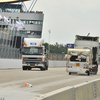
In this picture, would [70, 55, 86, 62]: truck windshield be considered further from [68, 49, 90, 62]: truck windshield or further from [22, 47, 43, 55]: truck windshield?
[22, 47, 43, 55]: truck windshield

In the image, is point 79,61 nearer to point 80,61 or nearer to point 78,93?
point 80,61

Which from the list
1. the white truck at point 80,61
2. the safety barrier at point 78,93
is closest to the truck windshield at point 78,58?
the white truck at point 80,61

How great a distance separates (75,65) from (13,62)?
562 inches

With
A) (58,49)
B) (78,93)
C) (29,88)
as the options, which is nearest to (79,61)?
(29,88)

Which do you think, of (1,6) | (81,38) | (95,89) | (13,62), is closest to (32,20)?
(1,6)

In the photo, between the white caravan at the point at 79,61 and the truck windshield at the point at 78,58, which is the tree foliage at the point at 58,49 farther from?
the truck windshield at the point at 78,58

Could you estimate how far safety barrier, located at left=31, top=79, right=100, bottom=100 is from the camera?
5.67 metres

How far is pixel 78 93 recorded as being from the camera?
7.62m

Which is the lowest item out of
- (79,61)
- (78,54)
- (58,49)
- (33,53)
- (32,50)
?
(79,61)

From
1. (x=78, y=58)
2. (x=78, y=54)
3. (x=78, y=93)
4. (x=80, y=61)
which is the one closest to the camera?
(x=78, y=93)

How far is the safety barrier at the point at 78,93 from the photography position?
18.6 ft

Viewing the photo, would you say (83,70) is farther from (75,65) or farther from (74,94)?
(74,94)

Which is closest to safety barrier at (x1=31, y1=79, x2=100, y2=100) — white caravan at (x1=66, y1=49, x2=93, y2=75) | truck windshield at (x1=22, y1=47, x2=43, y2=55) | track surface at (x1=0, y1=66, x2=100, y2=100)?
track surface at (x1=0, y1=66, x2=100, y2=100)

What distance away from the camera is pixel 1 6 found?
321ft
